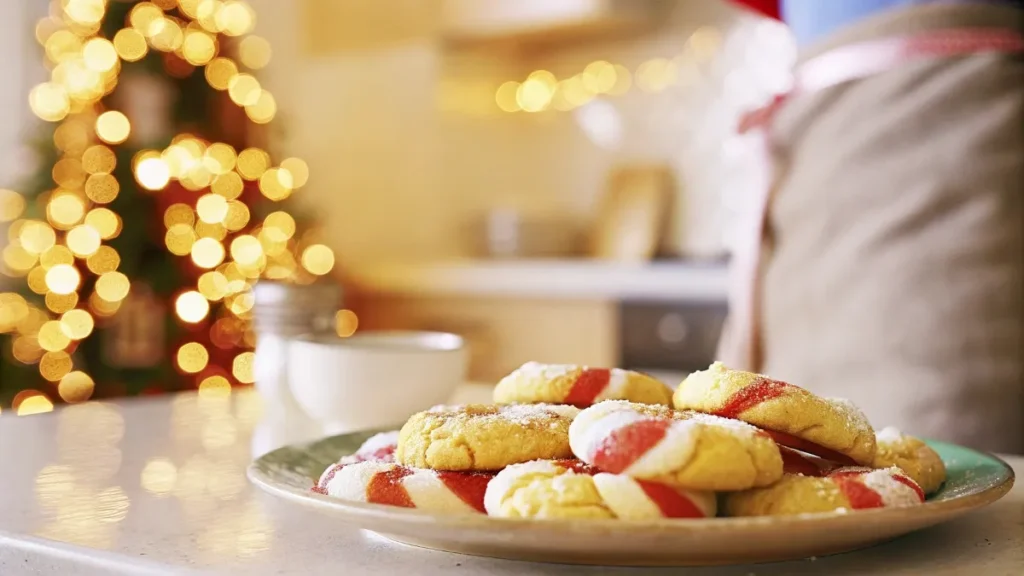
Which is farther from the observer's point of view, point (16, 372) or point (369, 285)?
point (369, 285)

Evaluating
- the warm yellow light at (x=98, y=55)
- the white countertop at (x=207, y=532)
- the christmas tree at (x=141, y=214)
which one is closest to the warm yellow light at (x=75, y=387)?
the christmas tree at (x=141, y=214)

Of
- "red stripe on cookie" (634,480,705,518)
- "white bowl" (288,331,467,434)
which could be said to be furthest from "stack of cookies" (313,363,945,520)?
"white bowl" (288,331,467,434)

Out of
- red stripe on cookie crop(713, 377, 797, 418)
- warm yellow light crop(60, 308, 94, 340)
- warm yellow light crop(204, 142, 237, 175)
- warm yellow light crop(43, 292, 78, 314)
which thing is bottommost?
warm yellow light crop(60, 308, 94, 340)

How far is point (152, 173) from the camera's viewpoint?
254cm

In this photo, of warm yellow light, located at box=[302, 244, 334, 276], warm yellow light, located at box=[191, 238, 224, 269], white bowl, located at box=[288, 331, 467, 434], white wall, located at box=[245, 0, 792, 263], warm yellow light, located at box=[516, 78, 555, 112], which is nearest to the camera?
white bowl, located at box=[288, 331, 467, 434]

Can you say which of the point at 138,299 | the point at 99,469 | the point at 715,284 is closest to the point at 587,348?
the point at 715,284

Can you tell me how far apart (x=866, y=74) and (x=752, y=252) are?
8.8 inches

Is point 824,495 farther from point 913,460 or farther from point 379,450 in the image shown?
point 379,450

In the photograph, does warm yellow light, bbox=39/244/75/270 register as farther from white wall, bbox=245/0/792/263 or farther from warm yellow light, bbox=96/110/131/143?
white wall, bbox=245/0/792/263

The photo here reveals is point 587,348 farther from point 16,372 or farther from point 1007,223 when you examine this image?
point 1007,223

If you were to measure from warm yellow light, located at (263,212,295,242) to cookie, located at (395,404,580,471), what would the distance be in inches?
92.5

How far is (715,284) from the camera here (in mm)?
2336

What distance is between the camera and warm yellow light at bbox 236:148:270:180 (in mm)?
2770

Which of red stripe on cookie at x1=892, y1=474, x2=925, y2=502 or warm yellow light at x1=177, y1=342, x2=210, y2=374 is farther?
warm yellow light at x1=177, y1=342, x2=210, y2=374
